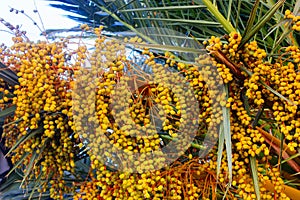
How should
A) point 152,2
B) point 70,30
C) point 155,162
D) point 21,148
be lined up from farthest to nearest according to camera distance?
point 70,30 < point 152,2 < point 21,148 < point 155,162

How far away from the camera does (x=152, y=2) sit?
150 centimetres

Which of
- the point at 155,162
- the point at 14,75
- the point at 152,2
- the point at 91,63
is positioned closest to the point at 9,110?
the point at 14,75

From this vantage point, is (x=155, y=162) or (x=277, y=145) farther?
(x=277, y=145)

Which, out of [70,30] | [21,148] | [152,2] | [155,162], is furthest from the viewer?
[70,30]

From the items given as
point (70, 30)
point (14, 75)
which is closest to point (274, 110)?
point (14, 75)

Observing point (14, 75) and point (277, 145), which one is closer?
point (14, 75)

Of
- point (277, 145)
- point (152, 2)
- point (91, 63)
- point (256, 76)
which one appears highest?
point (152, 2)

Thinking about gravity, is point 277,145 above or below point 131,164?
below

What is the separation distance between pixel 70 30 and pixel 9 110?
3.14 feet

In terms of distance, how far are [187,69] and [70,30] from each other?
1039 mm

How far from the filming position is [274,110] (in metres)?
0.88

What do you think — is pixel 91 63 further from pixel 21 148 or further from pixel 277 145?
pixel 277 145

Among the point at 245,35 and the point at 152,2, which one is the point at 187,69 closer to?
the point at 245,35

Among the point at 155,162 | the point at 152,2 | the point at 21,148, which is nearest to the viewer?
the point at 155,162
